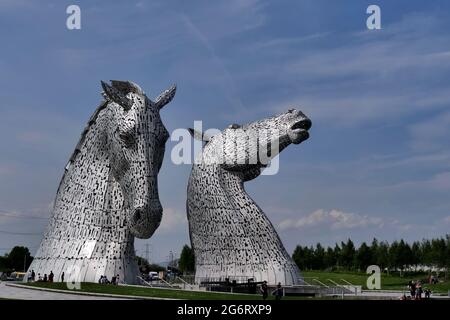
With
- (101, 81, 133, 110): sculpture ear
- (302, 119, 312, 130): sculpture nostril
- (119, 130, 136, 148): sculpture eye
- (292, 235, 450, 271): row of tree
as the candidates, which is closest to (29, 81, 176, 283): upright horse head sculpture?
(101, 81, 133, 110): sculpture ear

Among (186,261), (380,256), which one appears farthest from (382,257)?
(186,261)

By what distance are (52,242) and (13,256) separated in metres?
63.4

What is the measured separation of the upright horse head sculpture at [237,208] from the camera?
112 feet

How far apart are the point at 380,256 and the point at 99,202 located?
2143 inches

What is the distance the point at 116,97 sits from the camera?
2348cm

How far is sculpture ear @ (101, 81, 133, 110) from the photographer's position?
76.4 feet

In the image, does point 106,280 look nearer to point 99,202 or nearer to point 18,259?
point 99,202

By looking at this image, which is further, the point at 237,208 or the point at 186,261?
the point at 186,261

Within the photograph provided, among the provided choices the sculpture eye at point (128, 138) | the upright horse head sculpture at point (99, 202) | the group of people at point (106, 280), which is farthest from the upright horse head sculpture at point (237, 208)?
the sculpture eye at point (128, 138)

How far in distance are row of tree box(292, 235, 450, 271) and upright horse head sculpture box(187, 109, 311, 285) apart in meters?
35.0

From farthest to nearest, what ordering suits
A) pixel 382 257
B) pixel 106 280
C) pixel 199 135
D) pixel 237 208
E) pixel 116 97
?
1. pixel 382 257
2. pixel 199 135
3. pixel 237 208
4. pixel 106 280
5. pixel 116 97

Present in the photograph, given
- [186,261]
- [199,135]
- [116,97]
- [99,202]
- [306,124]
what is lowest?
[186,261]
